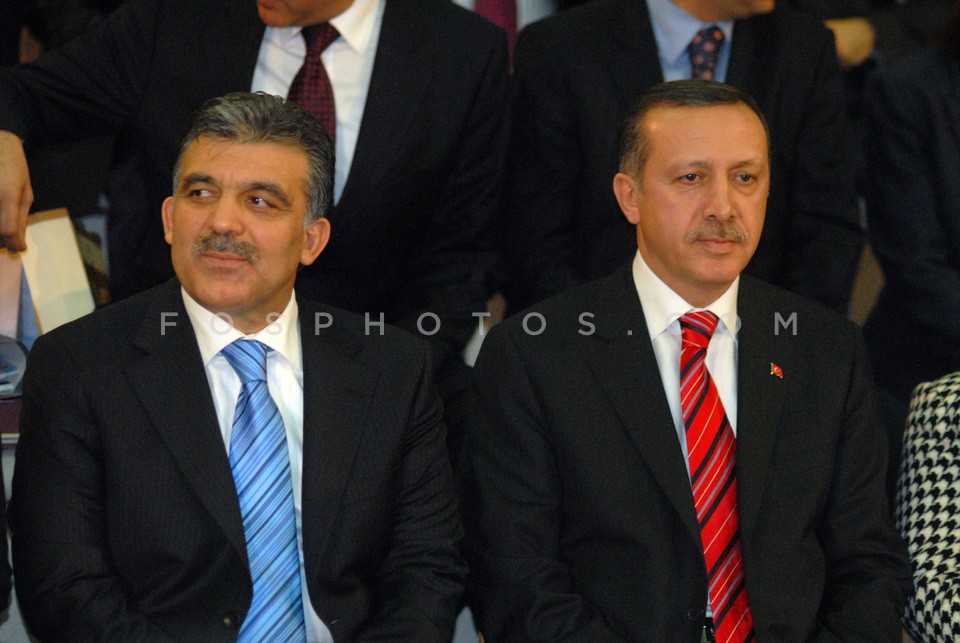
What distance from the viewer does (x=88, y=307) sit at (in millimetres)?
2682

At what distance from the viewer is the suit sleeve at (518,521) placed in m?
2.25

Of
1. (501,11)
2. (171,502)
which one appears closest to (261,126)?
(171,502)

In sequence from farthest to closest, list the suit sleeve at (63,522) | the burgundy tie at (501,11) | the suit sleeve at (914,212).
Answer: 1. the burgundy tie at (501,11)
2. the suit sleeve at (914,212)
3. the suit sleeve at (63,522)

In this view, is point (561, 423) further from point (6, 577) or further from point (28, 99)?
point (28, 99)

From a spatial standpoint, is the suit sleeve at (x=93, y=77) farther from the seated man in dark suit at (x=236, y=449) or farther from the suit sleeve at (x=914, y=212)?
the suit sleeve at (x=914, y=212)

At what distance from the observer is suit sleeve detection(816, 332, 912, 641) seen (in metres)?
2.29

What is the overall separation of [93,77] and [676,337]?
143 cm

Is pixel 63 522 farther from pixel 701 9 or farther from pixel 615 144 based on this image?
pixel 701 9

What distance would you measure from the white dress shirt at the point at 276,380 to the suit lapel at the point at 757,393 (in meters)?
0.76

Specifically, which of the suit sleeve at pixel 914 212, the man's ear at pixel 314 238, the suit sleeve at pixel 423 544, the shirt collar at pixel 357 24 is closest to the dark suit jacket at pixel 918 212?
the suit sleeve at pixel 914 212

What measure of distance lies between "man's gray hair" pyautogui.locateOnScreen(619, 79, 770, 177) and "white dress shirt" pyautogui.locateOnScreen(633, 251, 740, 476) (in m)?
0.23

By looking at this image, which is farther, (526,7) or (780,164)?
(526,7)

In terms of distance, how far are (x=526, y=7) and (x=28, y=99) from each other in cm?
165

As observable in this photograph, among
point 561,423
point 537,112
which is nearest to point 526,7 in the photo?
point 537,112
